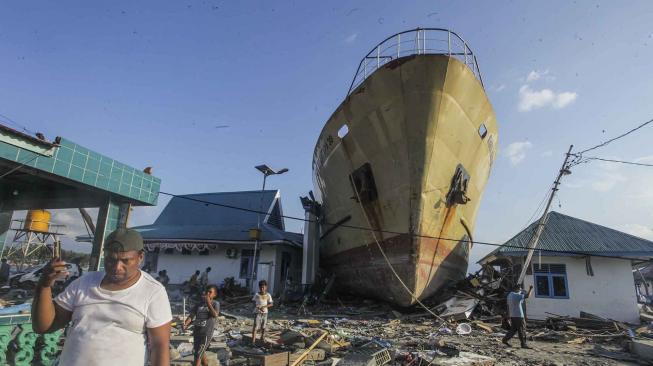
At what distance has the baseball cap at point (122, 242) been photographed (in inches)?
80.0

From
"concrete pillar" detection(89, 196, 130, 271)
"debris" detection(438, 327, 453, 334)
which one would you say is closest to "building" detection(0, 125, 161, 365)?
"concrete pillar" detection(89, 196, 130, 271)

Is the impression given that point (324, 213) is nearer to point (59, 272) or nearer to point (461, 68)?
point (461, 68)

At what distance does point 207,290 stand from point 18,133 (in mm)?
3408

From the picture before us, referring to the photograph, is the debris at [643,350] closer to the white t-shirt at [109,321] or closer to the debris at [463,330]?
the debris at [463,330]

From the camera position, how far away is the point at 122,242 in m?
2.04

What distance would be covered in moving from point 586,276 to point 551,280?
3.89 ft

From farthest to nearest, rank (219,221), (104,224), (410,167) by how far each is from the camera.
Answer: (219,221)
(410,167)
(104,224)

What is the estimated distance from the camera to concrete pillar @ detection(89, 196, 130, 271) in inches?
229

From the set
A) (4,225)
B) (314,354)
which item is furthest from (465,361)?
(4,225)

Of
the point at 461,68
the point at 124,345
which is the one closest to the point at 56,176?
the point at 124,345

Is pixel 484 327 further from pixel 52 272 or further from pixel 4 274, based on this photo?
pixel 4 274

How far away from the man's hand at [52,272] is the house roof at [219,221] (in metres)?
13.6

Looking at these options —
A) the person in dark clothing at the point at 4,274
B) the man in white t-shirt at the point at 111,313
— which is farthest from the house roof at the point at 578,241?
the person in dark clothing at the point at 4,274

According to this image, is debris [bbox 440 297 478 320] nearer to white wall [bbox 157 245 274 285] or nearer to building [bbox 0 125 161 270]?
white wall [bbox 157 245 274 285]
